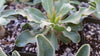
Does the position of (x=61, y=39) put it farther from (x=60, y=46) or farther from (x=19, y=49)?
(x=19, y=49)

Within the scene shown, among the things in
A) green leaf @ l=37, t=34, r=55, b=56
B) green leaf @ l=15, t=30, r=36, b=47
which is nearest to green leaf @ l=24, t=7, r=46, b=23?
green leaf @ l=15, t=30, r=36, b=47

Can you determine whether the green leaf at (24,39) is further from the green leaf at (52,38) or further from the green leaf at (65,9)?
the green leaf at (65,9)

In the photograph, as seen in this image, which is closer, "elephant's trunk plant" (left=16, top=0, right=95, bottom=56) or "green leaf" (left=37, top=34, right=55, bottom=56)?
"green leaf" (left=37, top=34, right=55, bottom=56)

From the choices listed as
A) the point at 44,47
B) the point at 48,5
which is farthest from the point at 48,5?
the point at 44,47

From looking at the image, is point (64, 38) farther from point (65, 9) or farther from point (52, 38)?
point (65, 9)

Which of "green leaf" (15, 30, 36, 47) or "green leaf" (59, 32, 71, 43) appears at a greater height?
"green leaf" (15, 30, 36, 47)

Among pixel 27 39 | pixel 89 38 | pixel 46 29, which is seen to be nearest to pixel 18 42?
pixel 27 39

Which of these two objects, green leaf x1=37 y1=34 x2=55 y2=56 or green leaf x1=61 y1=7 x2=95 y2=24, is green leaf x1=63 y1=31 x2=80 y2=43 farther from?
green leaf x1=37 y1=34 x2=55 y2=56
